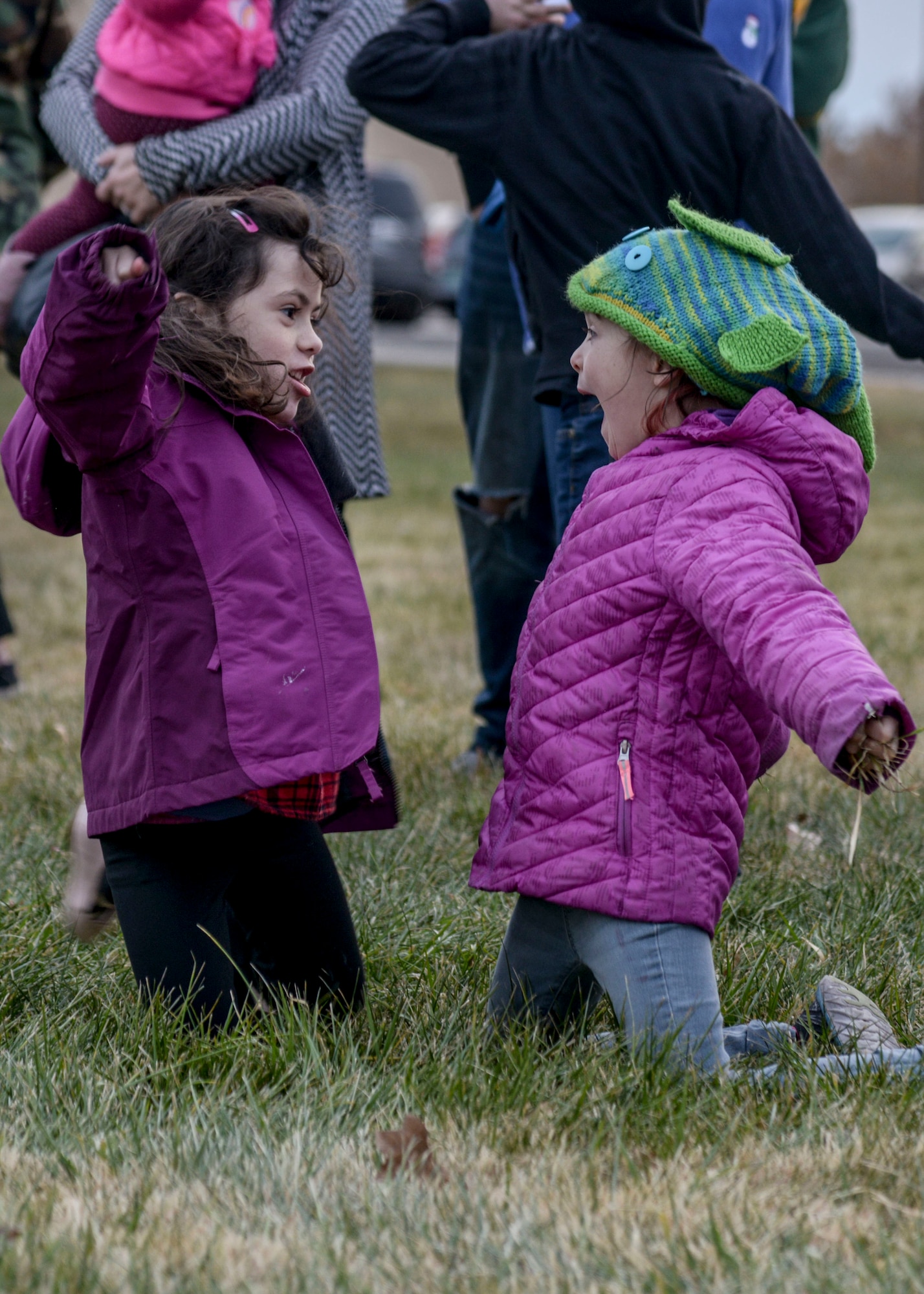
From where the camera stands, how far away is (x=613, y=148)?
10.1ft

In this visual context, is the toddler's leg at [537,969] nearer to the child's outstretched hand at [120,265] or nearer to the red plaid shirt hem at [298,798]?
the red plaid shirt hem at [298,798]

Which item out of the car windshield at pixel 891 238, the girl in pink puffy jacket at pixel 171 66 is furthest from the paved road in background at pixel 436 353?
the girl in pink puffy jacket at pixel 171 66

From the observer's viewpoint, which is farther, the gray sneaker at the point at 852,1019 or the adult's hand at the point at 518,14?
the adult's hand at the point at 518,14

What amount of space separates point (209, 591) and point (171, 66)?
152 cm

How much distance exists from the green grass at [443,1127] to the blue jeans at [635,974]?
8 centimetres

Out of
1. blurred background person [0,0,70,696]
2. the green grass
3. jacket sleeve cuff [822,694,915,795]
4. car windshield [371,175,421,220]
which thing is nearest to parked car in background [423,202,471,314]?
car windshield [371,175,421,220]

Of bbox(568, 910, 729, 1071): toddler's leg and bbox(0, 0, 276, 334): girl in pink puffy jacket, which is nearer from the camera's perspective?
bbox(568, 910, 729, 1071): toddler's leg

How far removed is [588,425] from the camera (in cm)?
318

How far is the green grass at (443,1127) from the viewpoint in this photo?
69.9 inches

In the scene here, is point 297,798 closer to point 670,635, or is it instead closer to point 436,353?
point 670,635

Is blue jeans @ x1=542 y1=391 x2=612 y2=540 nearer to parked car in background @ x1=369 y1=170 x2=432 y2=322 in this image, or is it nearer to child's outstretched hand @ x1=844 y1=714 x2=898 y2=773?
child's outstretched hand @ x1=844 y1=714 x2=898 y2=773

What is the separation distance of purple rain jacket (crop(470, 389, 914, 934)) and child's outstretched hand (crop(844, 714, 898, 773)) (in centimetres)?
31

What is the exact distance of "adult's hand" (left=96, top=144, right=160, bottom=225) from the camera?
329cm

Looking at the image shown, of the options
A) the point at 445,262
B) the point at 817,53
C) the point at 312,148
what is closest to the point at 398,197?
the point at 445,262
